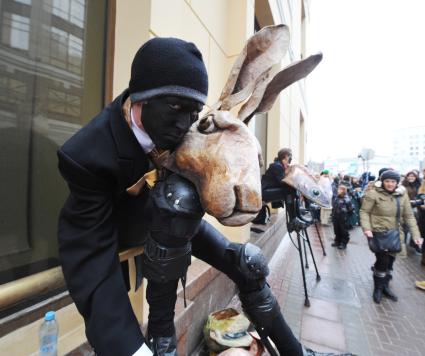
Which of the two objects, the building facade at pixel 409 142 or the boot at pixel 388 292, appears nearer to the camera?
the boot at pixel 388 292

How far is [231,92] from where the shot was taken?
1.17m

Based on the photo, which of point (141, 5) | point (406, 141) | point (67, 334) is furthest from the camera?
point (406, 141)

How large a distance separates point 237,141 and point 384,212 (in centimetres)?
412

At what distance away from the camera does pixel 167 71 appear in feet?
2.96

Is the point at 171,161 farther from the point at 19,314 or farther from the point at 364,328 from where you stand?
the point at 364,328

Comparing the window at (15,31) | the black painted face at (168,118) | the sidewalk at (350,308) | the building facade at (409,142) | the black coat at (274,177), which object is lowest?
the sidewalk at (350,308)

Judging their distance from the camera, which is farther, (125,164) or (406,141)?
(406,141)

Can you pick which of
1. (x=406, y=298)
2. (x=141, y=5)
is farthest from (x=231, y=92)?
(x=406, y=298)

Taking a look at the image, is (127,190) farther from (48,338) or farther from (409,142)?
(409,142)

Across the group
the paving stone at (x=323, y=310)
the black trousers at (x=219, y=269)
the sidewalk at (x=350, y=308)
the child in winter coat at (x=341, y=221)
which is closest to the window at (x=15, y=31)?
the black trousers at (x=219, y=269)

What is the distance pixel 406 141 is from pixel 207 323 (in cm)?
6065

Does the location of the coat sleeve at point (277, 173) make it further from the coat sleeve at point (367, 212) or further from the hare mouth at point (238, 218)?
the hare mouth at point (238, 218)

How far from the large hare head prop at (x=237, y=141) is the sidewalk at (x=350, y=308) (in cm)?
270

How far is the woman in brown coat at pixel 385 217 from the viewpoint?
409cm
